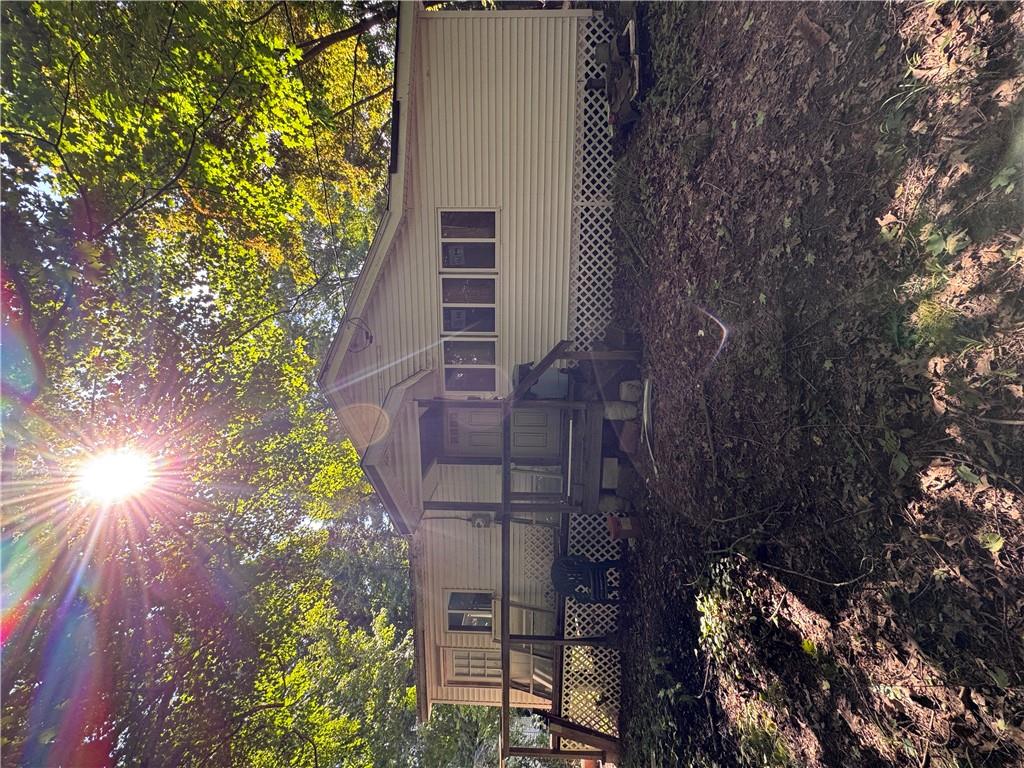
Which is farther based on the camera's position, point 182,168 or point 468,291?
point 182,168

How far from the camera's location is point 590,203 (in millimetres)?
6969

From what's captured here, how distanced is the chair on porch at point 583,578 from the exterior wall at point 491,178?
3.62m

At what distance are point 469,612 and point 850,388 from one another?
26.8 feet

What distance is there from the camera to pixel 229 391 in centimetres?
1052

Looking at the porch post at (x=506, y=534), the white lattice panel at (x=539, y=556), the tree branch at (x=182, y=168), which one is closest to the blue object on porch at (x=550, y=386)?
the porch post at (x=506, y=534)

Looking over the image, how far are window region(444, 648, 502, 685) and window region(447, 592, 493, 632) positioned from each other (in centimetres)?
55

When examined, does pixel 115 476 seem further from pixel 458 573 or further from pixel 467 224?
pixel 467 224

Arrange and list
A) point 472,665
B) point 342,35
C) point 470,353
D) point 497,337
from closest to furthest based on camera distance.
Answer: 1. point 497,337
2. point 470,353
3. point 472,665
4. point 342,35

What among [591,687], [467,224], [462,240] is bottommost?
[591,687]

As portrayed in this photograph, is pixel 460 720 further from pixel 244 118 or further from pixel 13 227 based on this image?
pixel 244 118

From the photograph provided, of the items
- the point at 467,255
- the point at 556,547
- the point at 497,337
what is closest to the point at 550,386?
the point at 497,337

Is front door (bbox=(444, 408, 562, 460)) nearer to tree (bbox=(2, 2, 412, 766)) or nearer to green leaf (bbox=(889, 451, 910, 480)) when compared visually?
green leaf (bbox=(889, 451, 910, 480))

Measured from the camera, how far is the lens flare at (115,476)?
811 centimetres

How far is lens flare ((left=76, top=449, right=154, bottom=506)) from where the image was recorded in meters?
8.11
